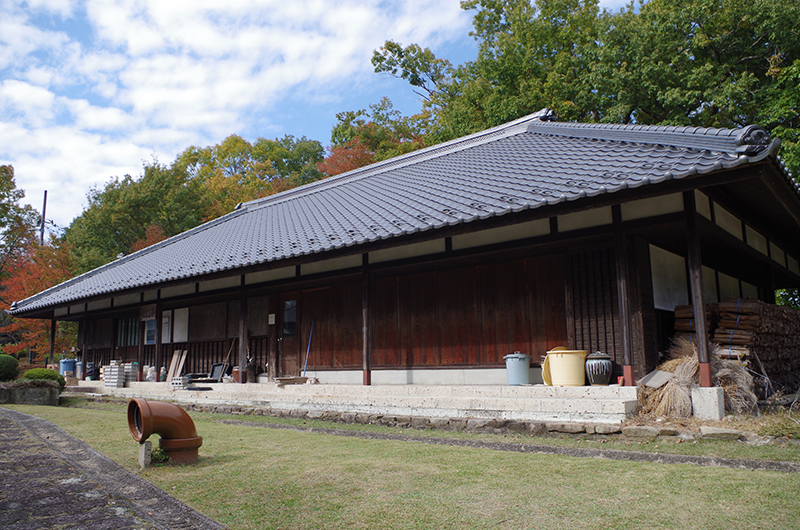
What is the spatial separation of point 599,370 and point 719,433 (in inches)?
72.4

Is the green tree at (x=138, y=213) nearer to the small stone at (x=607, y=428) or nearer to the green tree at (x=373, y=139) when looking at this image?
the green tree at (x=373, y=139)

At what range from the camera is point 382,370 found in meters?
10.7

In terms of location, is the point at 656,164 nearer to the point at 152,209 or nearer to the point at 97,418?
the point at 97,418

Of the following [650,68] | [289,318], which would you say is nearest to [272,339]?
[289,318]

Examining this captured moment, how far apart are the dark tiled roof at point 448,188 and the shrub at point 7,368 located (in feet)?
7.45

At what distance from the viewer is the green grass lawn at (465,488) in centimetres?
364

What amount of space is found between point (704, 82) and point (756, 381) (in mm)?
14303

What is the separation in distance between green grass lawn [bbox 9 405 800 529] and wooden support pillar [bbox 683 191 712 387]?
3.86 feet

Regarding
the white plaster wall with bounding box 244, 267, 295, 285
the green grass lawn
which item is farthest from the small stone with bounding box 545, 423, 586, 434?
the white plaster wall with bounding box 244, 267, 295, 285

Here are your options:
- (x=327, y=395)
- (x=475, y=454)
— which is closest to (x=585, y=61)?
(x=327, y=395)

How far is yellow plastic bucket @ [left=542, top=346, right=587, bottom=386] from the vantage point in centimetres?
764

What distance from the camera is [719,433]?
5.89 m

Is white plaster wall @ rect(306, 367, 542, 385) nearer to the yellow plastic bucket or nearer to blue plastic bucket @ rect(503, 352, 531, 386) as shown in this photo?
blue plastic bucket @ rect(503, 352, 531, 386)

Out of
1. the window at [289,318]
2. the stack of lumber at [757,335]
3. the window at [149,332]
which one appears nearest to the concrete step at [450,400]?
the window at [289,318]
